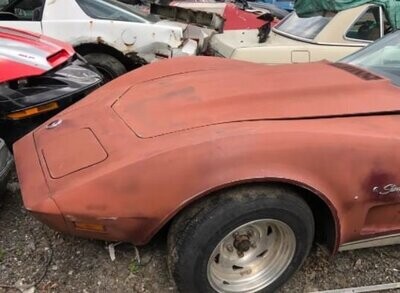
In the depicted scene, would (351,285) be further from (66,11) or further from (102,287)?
(66,11)

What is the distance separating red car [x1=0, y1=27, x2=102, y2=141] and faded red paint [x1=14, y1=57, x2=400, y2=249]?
725mm

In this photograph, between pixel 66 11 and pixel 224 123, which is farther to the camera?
pixel 66 11

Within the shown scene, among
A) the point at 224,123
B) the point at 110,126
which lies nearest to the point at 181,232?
the point at 224,123

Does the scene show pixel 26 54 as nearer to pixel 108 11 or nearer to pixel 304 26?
pixel 108 11

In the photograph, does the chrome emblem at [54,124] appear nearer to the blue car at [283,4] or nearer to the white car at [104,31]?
the white car at [104,31]

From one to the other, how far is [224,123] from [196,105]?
27 centimetres

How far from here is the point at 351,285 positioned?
2.60 metres

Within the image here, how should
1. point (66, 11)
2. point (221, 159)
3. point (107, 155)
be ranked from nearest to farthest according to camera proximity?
1. point (221, 159)
2. point (107, 155)
3. point (66, 11)

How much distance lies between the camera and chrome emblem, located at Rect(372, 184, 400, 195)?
7.41ft

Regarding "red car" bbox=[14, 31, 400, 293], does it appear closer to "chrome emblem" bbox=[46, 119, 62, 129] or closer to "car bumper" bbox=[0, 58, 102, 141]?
"chrome emblem" bbox=[46, 119, 62, 129]

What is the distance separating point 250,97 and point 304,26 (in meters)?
3.28

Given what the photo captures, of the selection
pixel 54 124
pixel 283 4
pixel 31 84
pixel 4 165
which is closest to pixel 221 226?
pixel 54 124

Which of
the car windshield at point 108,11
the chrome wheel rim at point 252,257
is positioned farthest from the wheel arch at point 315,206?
the car windshield at point 108,11

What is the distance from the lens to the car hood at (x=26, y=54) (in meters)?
3.39
